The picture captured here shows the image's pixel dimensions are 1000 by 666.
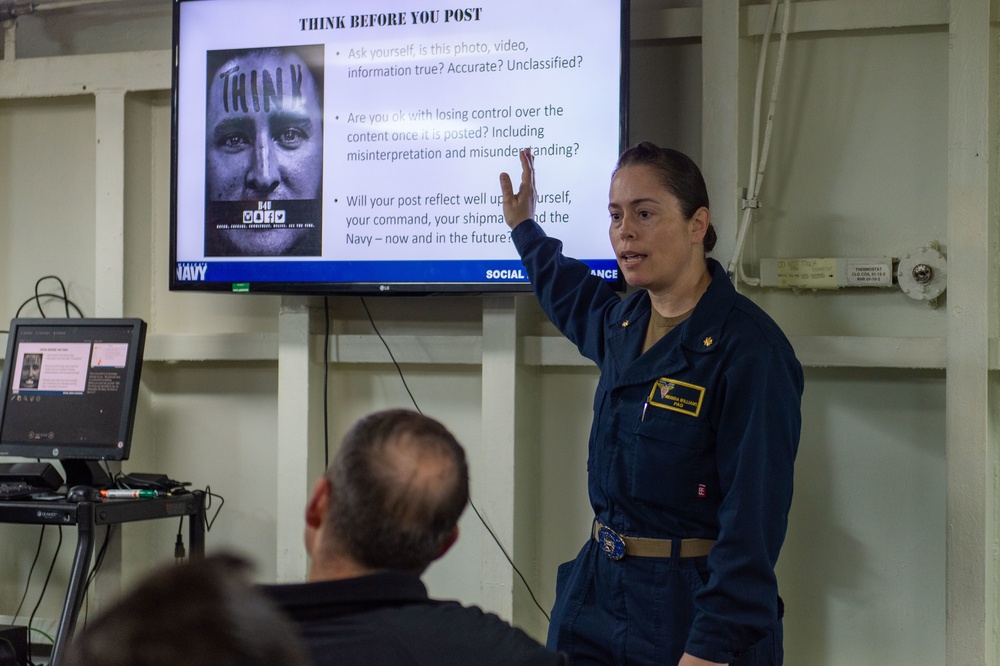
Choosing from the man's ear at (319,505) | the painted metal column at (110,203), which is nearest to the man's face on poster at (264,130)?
the painted metal column at (110,203)

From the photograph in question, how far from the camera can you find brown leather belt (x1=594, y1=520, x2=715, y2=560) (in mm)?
1854

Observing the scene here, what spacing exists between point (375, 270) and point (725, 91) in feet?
3.35

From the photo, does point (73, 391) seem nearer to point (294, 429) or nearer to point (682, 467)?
point (294, 429)

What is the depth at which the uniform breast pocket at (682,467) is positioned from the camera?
72.8 inches

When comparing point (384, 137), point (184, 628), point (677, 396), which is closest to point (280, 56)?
point (384, 137)

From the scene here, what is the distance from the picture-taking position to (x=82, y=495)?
2832 millimetres

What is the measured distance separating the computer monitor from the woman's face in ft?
5.49

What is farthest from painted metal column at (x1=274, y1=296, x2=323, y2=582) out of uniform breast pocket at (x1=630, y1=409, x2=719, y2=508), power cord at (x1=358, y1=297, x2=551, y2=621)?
uniform breast pocket at (x1=630, y1=409, x2=719, y2=508)

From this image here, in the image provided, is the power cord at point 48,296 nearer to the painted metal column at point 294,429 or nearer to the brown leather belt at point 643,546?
the painted metal column at point 294,429

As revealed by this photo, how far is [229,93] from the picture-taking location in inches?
117

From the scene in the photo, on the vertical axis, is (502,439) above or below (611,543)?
above

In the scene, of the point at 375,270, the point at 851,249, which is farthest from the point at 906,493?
the point at 375,270

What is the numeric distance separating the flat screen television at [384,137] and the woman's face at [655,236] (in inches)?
25.6

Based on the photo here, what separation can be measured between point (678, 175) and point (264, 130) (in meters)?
1.40
